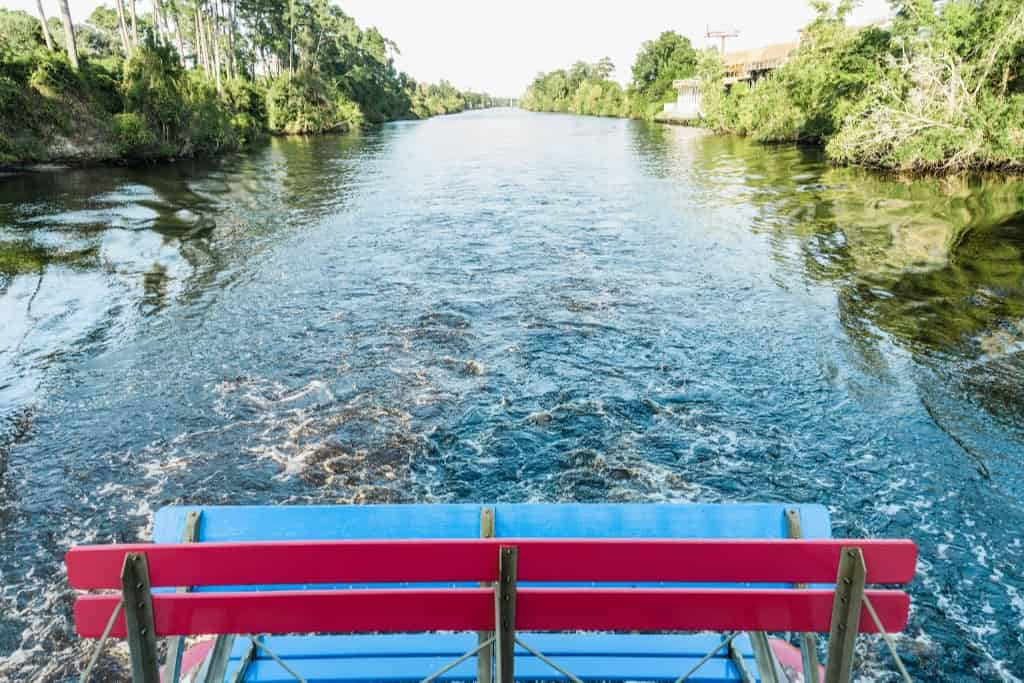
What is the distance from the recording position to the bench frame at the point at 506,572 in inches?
130

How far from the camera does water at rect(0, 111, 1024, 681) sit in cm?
682

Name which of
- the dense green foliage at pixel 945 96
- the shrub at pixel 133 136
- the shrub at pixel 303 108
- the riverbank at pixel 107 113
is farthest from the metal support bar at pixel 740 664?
the shrub at pixel 303 108

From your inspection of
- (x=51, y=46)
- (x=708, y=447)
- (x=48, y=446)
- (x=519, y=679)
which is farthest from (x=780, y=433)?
(x=51, y=46)

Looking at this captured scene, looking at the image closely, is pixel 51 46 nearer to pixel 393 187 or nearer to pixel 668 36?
pixel 393 187

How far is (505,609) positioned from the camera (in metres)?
3.35

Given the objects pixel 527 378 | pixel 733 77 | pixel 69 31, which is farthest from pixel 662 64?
pixel 527 378

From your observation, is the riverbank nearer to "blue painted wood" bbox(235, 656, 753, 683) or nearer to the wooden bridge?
"blue painted wood" bbox(235, 656, 753, 683)

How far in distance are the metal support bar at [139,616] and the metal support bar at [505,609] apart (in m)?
1.59

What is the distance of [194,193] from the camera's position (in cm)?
2673

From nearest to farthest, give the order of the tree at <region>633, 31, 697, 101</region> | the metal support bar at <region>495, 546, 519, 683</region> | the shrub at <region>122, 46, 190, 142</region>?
the metal support bar at <region>495, 546, 519, 683</region>, the shrub at <region>122, 46, 190, 142</region>, the tree at <region>633, 31, 697, 101</region>

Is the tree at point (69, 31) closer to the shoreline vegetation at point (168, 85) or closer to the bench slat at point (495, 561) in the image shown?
the shoreline vegetation at point (168, 85)

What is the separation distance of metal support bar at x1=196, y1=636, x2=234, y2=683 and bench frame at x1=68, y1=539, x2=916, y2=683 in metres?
0.48

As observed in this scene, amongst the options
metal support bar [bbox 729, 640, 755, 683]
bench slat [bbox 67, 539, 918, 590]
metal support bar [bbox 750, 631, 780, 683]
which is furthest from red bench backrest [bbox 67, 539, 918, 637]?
metal support bar [bbox 729, 640, 755, 683]

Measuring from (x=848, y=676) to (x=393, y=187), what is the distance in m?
27.4
